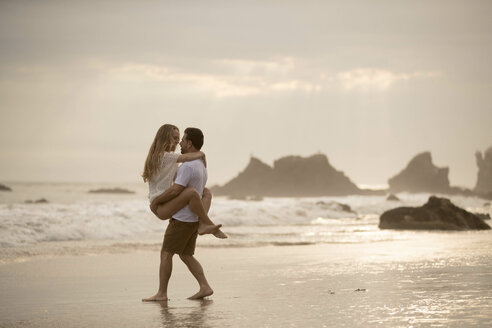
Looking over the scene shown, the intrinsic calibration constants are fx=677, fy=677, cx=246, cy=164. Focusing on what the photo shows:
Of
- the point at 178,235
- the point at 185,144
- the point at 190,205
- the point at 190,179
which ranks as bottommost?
the point at 178,235

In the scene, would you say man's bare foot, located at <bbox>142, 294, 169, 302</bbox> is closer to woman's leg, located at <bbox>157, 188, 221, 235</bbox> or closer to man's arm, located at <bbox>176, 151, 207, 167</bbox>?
woman's leg, located at <bbox>157, 188, 221, 235</bbox>

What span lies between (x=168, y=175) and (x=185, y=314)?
1.69m

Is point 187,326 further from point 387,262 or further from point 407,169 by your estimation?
point 407,169

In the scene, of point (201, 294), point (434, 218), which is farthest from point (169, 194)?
point (434, 218)

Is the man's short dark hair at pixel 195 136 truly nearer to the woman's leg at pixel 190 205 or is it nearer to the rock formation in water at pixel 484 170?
the woman's leg at pixel 190 205

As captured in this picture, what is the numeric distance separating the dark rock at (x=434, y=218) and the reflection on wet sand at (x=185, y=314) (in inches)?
611

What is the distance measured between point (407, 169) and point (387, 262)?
106 m

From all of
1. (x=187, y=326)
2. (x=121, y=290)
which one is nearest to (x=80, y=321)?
(x=187, y=326)

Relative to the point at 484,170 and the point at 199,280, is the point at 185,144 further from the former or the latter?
the point at 484,170

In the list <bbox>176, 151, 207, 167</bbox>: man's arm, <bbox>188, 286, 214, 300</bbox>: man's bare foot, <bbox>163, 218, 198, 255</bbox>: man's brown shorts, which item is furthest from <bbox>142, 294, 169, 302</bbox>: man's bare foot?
<bbox>176, 151, 207, 167</bbox>: man's arm

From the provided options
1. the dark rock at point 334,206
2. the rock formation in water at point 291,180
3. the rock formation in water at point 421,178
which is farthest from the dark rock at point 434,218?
the rock formation in water at point 421,178

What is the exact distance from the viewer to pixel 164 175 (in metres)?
7.49

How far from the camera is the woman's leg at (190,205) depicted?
729cm

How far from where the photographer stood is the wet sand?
6.08 meters
